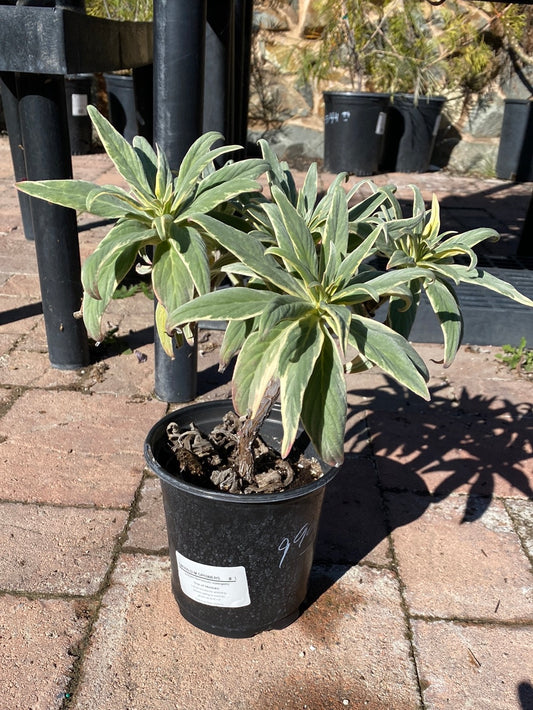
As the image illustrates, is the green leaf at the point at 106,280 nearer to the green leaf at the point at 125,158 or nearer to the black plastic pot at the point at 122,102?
the green leaf at the point at 125,158

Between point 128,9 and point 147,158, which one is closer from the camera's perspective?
point 147,158

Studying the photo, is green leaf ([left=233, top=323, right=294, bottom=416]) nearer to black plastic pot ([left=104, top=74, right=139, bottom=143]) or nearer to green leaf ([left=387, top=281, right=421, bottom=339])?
green leaf ([left=387, top=281, right=421, bottom=339])

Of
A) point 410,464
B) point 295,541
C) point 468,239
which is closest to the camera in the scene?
point 468,239

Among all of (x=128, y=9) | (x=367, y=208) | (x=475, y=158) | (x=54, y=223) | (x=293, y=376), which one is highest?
(x=128, y=9)

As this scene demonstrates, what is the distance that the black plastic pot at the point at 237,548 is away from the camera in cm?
157

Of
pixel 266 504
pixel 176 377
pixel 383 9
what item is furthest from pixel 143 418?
pixel 383 9

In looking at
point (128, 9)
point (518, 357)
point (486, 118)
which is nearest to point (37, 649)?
point (518, 357)

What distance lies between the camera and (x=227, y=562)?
5.43 ft

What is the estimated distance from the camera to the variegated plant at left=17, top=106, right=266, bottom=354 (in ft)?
4.15

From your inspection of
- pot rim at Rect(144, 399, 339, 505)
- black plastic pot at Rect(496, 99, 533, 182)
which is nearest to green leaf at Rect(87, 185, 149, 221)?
pot rim at Rect(144, 399, 339, 505)

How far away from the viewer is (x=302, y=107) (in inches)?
279

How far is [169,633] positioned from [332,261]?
3.75 ft

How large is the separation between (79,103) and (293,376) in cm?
563

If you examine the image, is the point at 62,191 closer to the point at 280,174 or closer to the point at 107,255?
the point at 107,255
